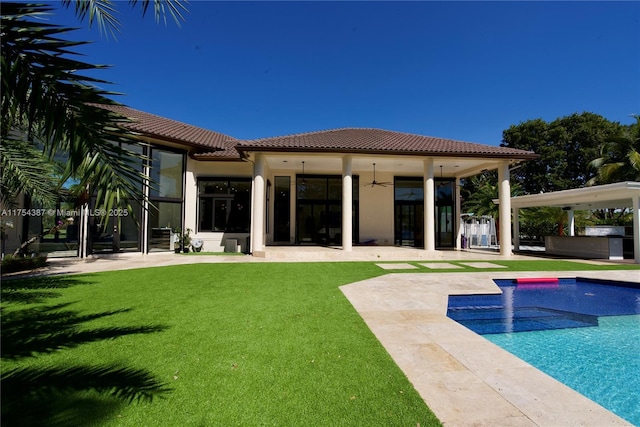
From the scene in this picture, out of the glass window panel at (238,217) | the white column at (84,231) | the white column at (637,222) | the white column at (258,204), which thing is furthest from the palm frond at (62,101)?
the white column at (637,222)

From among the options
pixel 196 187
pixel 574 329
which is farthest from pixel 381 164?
pixel 574 329

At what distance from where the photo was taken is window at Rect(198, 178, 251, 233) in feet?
54.8

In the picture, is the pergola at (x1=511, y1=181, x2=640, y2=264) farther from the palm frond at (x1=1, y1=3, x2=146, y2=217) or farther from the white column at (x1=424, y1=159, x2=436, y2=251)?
the palm frond at (x1=1, y1=3, x2=146, y2=217)

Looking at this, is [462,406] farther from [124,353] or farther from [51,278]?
[51,278]

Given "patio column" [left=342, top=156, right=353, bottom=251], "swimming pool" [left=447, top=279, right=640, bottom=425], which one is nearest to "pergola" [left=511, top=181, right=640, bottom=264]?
"swimming pool" [left=447, top=279, right=640, bottom=425]

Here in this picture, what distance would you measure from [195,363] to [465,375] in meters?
3.00

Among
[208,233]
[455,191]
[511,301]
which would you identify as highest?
[455,191]

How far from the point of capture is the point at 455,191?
19.6 metres

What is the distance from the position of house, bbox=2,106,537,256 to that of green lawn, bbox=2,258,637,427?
7663 millimetres

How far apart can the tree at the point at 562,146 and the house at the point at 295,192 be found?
2397 centimetres

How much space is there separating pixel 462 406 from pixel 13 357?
16.4 ft

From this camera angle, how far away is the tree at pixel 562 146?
3344 cm

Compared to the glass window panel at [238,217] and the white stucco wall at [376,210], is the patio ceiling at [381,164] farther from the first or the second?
the glass window panel at [238,217]

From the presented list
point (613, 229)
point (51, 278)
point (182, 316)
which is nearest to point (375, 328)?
point (182, 316)
